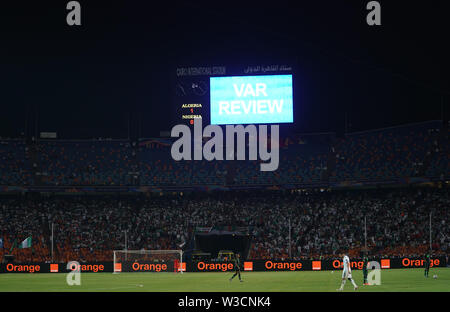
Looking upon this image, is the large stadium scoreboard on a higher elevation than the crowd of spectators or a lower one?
higher

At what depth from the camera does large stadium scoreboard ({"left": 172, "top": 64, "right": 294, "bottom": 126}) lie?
7112 centimetres

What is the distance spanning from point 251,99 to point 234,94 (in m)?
2.16

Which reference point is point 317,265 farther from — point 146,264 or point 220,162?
point 220,162

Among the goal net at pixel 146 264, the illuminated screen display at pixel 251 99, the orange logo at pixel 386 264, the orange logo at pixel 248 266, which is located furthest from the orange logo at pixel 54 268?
the orange logo at pixel 386 264

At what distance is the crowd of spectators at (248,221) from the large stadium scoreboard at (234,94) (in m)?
12.1

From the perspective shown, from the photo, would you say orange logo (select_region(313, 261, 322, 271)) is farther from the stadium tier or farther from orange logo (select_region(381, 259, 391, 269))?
the stadium tier

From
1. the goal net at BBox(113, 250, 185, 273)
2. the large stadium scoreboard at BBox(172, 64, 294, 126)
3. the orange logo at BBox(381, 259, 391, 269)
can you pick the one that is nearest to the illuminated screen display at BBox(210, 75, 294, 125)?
the large stadium scoreboard at BBox(172, 64, 294, 126)

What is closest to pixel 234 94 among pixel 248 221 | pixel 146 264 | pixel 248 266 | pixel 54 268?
pixel 248 221

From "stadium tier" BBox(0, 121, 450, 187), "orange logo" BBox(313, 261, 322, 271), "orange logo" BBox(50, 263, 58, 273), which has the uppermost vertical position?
"stadium tier" BBox(0, 121, 450, 187)

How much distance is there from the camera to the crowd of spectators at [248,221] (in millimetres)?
66375

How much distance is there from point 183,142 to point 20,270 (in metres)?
27.7

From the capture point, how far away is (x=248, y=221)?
7394cm

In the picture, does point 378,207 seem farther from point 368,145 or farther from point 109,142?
point 109,142

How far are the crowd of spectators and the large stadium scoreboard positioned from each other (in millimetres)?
12070
